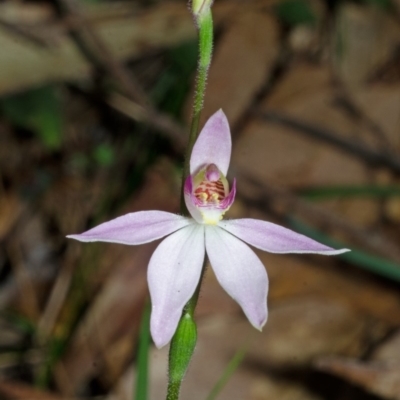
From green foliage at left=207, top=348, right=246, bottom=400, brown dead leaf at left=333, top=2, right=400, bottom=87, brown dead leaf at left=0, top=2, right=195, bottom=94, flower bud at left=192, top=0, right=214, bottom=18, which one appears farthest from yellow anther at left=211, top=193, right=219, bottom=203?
brown dead leaf at left=333, top=2, right=400, bottom=87

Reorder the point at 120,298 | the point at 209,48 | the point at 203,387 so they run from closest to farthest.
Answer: the point at 209,48 → the point at 203,387 → the point at 120,298

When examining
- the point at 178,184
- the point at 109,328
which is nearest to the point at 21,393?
the point at 109,328

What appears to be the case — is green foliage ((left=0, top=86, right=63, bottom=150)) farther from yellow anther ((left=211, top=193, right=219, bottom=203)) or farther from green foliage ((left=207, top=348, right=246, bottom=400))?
yellow anther ((left=211, top=193, right=219, bottom=203))

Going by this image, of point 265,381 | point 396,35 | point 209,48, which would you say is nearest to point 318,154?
point 265,381

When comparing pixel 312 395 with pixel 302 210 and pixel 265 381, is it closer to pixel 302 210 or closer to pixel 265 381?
pixel 265 381

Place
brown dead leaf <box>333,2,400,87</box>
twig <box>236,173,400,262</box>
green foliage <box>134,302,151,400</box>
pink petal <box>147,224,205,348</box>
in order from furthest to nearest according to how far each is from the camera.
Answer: brown dead leaf <box>333,2,400,87</box> → twig <box>236,173,400,262</box> → green foliage <box>134,302,151,400</box> → pink petal <box>147,224,205,348</box>

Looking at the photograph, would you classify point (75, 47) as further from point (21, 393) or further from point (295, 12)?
point (21, 393)
